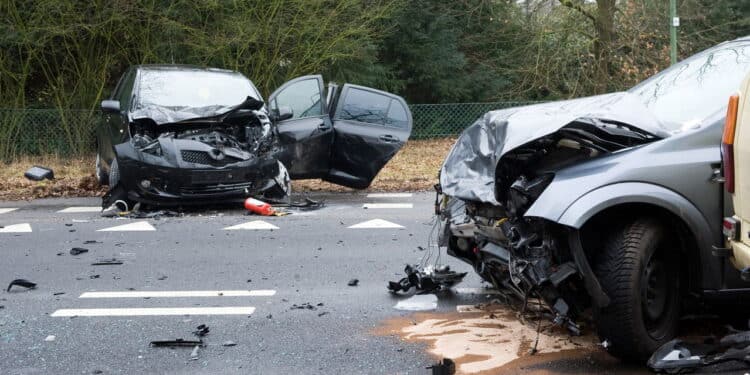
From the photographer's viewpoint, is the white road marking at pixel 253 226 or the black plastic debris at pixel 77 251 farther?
the white road marking at pixel 253 226

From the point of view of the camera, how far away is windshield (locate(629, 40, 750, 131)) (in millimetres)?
4895

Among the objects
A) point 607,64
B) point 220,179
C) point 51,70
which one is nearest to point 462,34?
point 607,64

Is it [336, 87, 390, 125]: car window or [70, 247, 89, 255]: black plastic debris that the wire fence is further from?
[70, 247, 89, 255]: black plastic debris

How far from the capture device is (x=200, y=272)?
7105 mm

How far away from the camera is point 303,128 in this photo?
11.4 meters

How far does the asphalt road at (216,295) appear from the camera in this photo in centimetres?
487

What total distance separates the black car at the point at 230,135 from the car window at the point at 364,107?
0.05 ft

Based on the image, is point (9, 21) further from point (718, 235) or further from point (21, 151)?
point (718, 235)

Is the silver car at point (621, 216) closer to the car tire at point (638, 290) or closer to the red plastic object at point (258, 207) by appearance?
the car tire at point (638, 290)

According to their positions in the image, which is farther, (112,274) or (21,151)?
(21,151)

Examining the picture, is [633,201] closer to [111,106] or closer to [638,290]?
[638,290]

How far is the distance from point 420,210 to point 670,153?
605 centimetres

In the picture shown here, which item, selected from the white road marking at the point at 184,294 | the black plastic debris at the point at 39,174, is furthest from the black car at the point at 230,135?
the white road marking at the point at 184,294

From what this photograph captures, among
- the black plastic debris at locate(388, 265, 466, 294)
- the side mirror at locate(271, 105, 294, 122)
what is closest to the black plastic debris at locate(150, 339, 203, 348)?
the black plastic debris at locate(388, 265, 466, 294)
